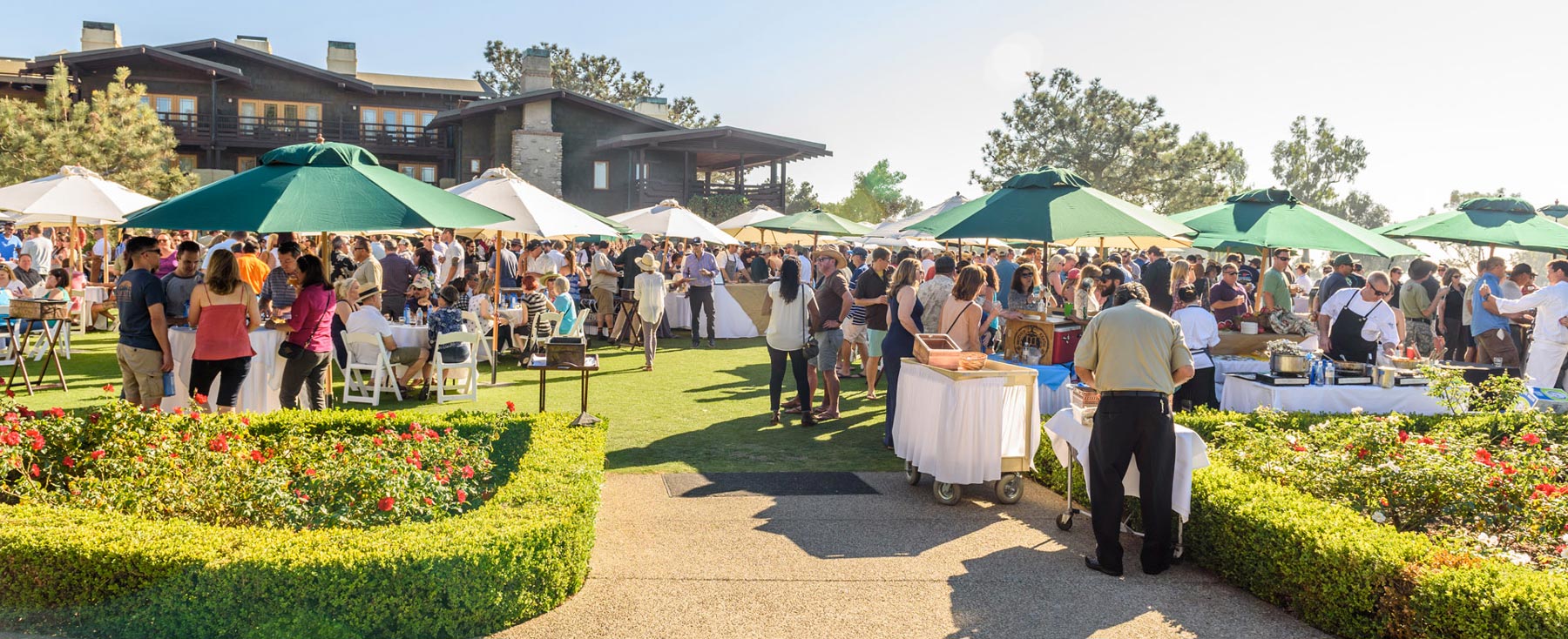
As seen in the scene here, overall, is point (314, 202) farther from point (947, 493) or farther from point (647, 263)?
point (647, 263)

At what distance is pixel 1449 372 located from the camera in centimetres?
814

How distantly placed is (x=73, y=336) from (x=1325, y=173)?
185 feet

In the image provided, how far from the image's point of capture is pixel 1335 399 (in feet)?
28.6

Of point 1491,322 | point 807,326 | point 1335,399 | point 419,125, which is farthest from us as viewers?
point 419,125

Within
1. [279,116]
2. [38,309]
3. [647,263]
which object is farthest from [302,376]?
[279,116]

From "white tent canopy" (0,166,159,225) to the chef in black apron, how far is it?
1300cm

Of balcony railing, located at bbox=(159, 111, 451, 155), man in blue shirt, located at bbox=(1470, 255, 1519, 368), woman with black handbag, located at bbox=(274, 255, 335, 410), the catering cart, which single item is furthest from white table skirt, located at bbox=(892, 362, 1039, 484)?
balcony railing, located at bbox=(159, 111, 451, 155)

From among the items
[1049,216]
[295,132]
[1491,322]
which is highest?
[295,132]

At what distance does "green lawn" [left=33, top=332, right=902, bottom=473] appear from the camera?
27.7ft

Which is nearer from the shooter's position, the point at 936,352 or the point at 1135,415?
the point at 1135,415

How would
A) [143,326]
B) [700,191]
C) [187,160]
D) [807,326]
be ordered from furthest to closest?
1. [187,160]
2. [700,191]
3. [807,326]
4. [143,326]

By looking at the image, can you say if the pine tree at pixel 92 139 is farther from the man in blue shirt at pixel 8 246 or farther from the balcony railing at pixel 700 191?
the balcony railing at pixel 700 191

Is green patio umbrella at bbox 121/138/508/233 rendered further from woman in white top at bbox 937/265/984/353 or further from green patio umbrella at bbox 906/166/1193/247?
green patio umbrella at bbox 906/166/1193/247

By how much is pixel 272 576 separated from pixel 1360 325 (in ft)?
28.6
